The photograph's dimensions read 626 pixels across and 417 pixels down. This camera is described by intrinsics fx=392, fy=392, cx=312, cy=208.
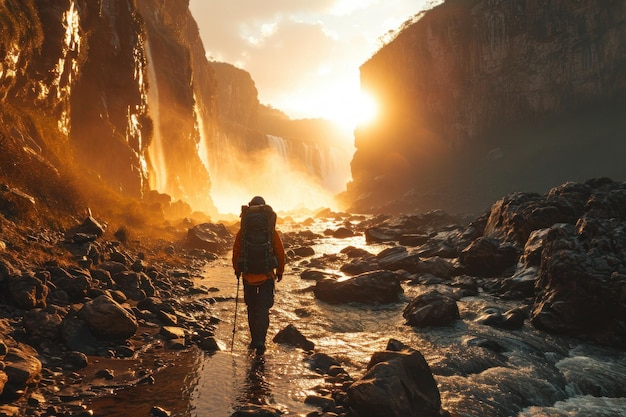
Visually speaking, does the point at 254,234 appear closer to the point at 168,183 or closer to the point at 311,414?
the point at 311,414

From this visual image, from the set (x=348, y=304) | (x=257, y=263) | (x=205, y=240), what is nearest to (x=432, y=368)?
(x=257, y=263)

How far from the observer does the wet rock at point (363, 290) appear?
11406mm

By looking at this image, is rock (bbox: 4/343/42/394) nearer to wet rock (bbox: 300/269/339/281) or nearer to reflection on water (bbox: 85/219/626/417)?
reflection on water (bbox: 85/219/626/417)

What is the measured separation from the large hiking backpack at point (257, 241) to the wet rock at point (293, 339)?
56.9 inches

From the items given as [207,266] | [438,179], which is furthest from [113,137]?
[438,179]

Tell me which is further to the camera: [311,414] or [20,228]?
[20,228]


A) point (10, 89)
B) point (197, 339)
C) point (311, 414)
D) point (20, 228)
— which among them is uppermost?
point (10, 89)

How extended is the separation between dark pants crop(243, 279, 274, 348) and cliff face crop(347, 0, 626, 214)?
172 ft

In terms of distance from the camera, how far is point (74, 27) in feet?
63.4

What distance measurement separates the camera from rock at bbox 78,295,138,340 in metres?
6.11

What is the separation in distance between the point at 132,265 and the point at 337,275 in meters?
7.76

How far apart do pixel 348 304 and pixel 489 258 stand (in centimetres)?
643

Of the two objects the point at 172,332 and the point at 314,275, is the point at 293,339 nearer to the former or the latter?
the point at 172,332

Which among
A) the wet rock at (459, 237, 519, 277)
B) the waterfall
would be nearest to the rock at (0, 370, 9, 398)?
Result: the wet rock at (459, 237, 519, 277)
